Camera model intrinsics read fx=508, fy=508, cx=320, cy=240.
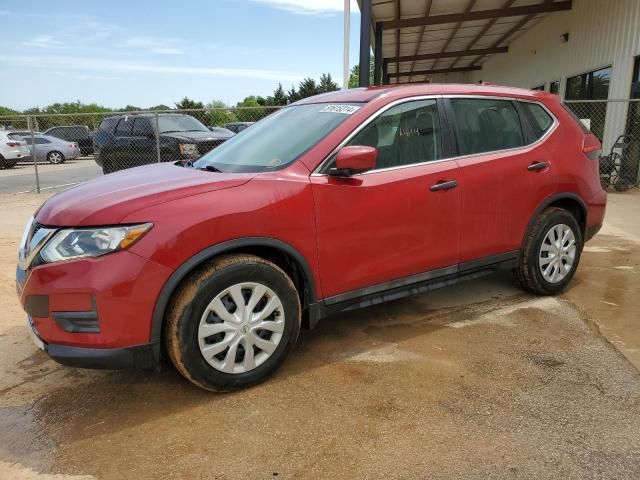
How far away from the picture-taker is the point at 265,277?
2.83m

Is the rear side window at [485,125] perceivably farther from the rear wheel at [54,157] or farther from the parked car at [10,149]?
the rear wheel at [54,157]

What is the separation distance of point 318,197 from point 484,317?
1810mm

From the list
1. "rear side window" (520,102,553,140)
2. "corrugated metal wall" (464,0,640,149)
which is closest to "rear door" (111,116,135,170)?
"rear side window" (520,102,553,140)

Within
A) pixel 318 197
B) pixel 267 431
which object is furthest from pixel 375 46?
pixel 267 431

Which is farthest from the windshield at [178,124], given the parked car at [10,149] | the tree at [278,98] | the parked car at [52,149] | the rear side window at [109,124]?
the tree at [278,98]

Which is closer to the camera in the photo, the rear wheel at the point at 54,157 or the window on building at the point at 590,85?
the window on building at the point at 590,85

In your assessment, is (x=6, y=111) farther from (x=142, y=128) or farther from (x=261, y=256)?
(x=261, y=256)

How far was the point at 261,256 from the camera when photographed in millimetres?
2990

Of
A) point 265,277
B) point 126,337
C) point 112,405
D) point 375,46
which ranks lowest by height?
point 112,405

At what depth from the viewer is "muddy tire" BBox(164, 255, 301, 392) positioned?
8.70 feet

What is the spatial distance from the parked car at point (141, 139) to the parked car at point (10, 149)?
10.8 metres

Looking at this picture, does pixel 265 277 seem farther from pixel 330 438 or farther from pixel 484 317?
pixel 484 317

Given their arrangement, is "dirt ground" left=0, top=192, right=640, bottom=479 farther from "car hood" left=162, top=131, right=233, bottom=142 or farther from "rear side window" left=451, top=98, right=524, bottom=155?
"car hood" left=162, top=131, right=233, bottom=142

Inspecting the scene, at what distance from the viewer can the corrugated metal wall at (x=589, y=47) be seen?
35.3ft
